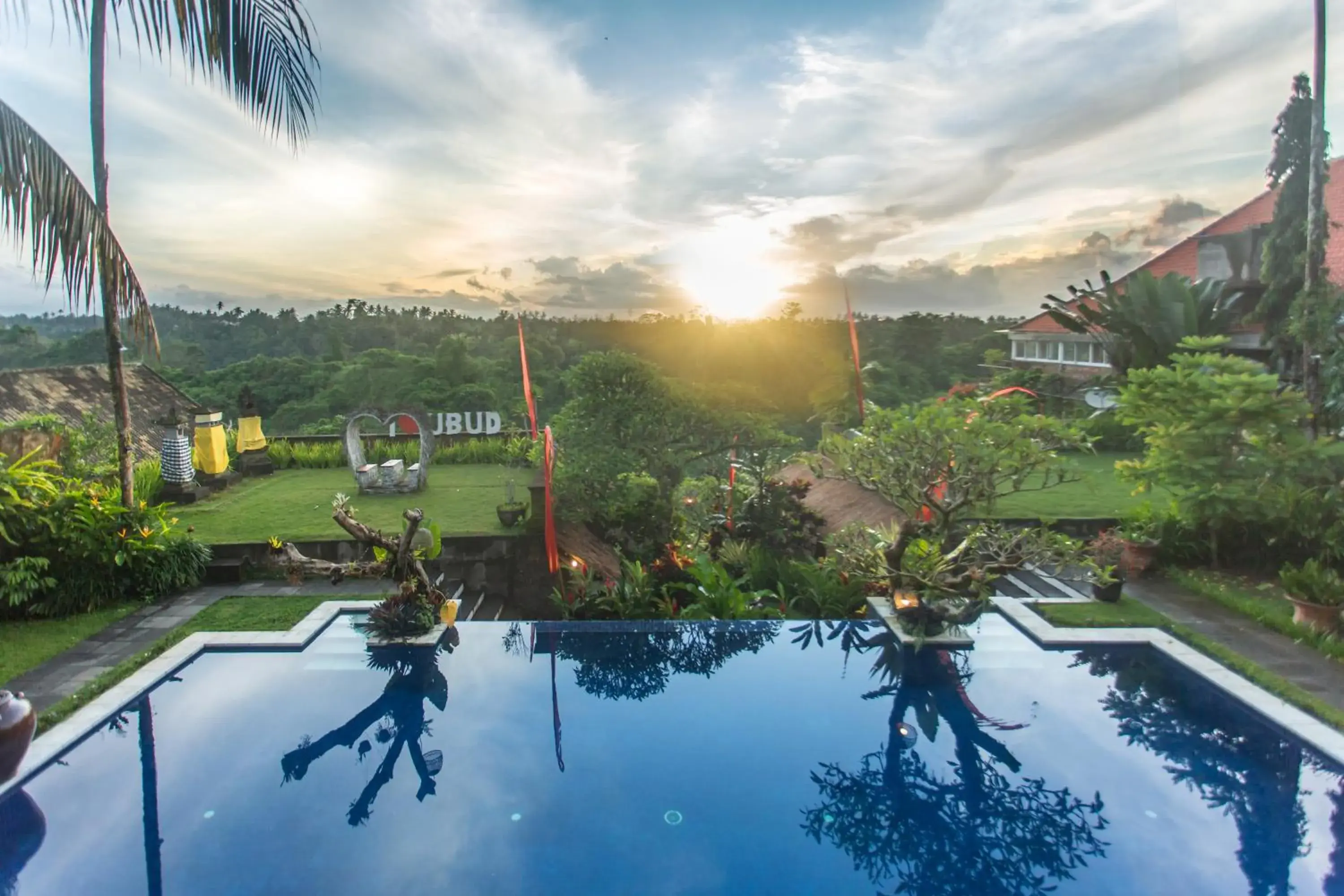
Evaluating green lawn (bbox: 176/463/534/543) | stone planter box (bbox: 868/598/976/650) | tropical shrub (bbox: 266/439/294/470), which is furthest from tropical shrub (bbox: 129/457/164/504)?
stone planter box (bbox: 868/598/976/650)

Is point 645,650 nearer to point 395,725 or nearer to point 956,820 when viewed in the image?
point 395,725

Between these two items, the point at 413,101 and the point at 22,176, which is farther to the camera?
the point at 413,101

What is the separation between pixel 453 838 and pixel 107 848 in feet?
5.76

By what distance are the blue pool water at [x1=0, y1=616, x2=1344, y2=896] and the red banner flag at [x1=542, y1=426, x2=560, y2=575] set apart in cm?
146

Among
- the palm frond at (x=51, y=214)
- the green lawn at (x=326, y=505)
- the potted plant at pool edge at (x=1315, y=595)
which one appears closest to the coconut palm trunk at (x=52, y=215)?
the palm frond at (x=51, y=214)

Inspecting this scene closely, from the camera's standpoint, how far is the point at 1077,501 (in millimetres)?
10750

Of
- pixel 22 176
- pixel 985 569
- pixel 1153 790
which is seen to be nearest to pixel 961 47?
pixel 985 569

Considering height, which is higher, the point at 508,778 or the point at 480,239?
the point at 480,239

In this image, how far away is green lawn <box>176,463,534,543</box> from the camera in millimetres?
9617

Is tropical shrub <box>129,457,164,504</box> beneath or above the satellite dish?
beneath

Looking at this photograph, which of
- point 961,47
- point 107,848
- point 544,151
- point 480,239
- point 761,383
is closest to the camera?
point 107,848

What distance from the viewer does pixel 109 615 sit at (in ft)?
23.5

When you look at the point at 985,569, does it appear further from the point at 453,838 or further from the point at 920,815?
the point at 453,838

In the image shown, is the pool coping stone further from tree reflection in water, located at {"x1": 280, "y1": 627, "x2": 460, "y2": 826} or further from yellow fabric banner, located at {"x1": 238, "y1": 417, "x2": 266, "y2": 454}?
yellow fabric banner, located at {"x1": 238, "y1": 417, "x2": 266, "y2": 454}
